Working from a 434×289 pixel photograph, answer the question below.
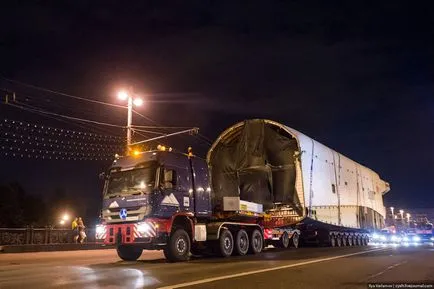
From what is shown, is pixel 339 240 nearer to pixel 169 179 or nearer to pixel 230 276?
pixel 169 179

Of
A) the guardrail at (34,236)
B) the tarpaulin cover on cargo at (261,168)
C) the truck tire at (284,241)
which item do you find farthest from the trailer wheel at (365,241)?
the guardrail at (34,236)

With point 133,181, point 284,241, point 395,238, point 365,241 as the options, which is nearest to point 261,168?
point 284,241

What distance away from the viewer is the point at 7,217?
57.1m

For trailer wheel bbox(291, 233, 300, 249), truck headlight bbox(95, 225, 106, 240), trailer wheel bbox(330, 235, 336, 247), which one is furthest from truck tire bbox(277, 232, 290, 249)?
truck headlight bbox(95, 225, 106, 240)

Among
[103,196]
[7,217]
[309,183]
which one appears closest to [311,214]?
[309,183]

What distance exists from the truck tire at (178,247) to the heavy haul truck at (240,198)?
3 centimetres

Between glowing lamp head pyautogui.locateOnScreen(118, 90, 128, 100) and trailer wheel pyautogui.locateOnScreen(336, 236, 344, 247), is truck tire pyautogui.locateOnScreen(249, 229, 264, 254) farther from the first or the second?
glowing lamp head pyautogui.locateOnScreen(118, 90, 128, 100)

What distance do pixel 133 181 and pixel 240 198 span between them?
7.26 meters

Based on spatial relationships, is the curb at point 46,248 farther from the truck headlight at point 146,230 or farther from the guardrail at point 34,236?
the truck headlight at point 146,230

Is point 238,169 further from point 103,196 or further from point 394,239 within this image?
point 394,239

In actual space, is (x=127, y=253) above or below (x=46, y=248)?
above

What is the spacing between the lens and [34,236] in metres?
22.2

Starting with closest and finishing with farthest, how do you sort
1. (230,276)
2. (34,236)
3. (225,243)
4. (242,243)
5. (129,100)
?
1. (230,276)
2. (225,243)
3. (242,243)
4. (34,236)
5. (129,100)

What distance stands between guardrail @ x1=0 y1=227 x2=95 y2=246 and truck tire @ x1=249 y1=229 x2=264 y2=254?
10.8 metres
